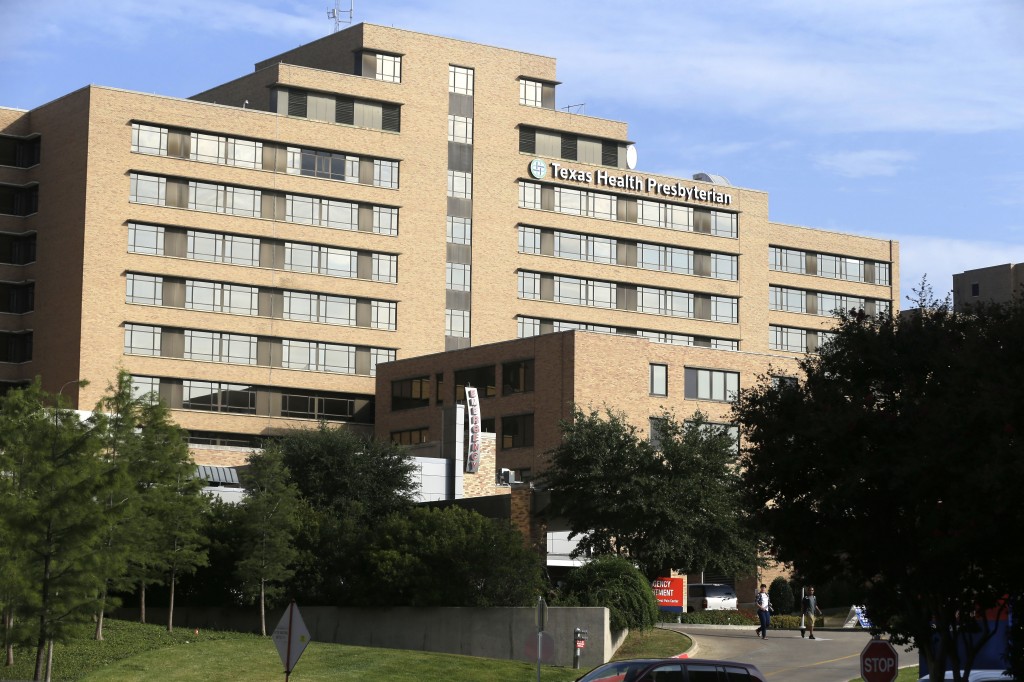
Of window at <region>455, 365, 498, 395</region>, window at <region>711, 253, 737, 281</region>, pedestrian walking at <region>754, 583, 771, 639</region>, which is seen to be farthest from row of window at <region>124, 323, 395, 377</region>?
pedestrian walking at <region>754, 583, 771, 639</region>

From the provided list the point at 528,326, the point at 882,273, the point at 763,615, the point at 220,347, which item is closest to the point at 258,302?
the point at 220,347

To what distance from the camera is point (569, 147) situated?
107m

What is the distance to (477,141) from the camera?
103 meters

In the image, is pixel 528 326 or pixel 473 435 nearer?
pixel 473 435

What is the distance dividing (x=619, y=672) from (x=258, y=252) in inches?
2759

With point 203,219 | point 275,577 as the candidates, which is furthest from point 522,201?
point 275,577

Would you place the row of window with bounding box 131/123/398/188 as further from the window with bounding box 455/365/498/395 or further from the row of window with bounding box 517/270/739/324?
the window with bounding box 455/365/498/395

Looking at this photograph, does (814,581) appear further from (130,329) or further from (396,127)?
(396,127)

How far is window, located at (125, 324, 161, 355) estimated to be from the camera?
9106 centimetres

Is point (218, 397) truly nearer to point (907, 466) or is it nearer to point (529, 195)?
point (529, 195)

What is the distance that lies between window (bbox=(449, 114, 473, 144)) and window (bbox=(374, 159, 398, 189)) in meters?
4.80

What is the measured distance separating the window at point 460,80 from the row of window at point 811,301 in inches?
1101

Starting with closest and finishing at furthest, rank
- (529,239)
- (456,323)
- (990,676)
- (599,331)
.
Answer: (990,676), (456,323), (599,331), (529,239)

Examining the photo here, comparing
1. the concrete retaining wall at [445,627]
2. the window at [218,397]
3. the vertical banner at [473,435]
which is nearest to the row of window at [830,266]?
the window at [218,397]
